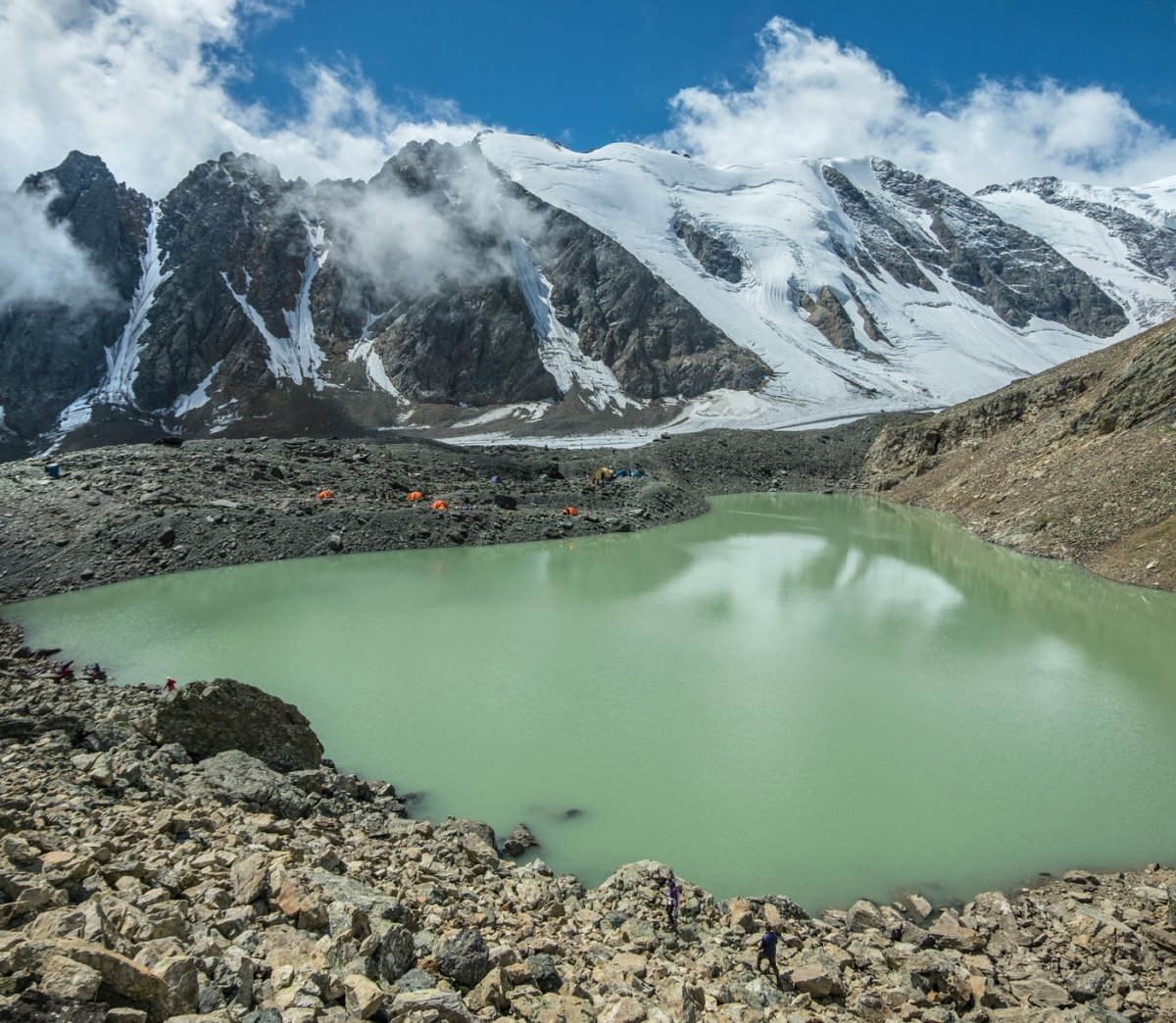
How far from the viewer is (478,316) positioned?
3750 inches

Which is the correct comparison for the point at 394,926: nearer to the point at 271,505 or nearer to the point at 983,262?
the point at 271,505

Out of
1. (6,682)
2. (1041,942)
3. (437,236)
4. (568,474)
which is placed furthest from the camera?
(437,236)

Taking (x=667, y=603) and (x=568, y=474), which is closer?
→ (x=667, y=603)

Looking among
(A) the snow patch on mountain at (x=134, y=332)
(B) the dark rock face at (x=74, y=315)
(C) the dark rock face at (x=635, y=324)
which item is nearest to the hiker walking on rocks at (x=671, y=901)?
(C) the dark rock face at (x=635, y=324)

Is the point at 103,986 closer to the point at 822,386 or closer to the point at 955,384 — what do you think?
the point at 822,386

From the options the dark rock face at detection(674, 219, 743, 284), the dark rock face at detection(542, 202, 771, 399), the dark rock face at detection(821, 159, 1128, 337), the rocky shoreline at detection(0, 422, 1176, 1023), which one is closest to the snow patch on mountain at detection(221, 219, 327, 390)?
the dark rock face at detection(542, 202, 771, 399)

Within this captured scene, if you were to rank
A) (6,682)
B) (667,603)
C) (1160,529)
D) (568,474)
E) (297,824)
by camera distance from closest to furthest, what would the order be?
(297,824) < (6,682) < (667,603) < (1160,529) < (568,474)

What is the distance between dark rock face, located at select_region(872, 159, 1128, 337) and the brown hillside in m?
104

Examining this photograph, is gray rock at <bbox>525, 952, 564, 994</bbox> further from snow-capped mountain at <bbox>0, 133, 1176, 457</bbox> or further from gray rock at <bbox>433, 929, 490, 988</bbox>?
snow-capped mountain at <bbox>0, 133, 1176, 457</bbox>

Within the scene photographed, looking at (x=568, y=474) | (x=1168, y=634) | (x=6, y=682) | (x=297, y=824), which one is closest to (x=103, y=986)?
(x=297, y=824)

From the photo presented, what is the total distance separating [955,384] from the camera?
103688mm

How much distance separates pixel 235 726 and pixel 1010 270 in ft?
560

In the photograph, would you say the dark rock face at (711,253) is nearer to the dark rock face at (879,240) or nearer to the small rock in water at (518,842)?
the dark rock face at (879,240)

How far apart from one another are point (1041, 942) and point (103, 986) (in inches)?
321
